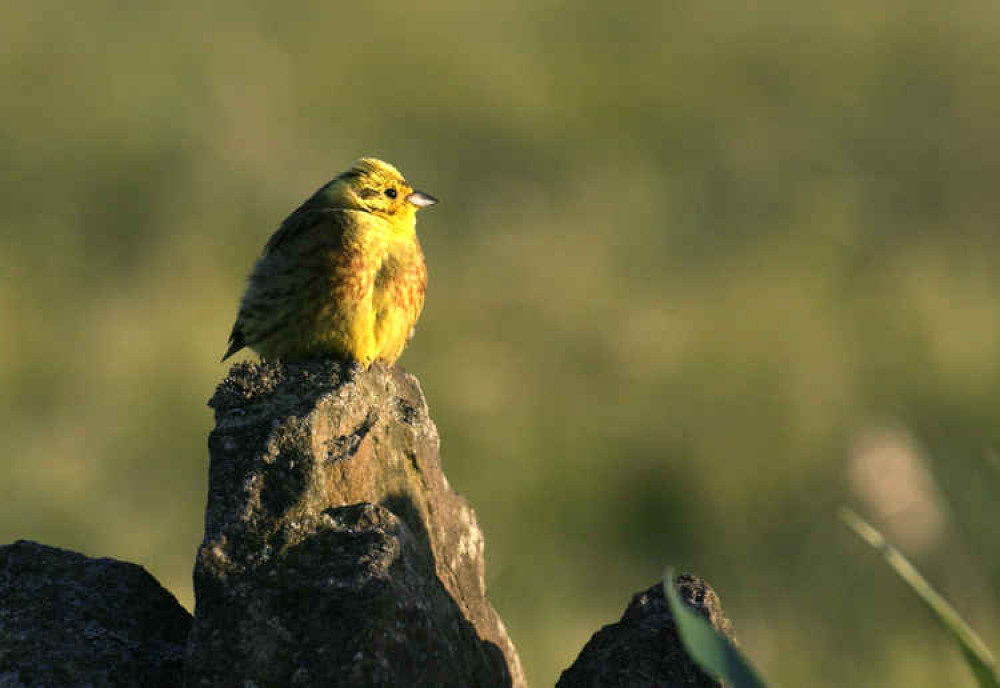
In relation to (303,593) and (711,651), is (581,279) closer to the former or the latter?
(303,593)

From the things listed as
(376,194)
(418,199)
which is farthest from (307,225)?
(418,199)

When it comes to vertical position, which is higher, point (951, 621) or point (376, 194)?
point (376, 194)

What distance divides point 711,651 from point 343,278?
117 inches

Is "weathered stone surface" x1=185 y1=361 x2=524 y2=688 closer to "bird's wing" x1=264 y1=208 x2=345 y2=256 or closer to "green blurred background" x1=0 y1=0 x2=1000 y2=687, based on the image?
"bird's wing" x1=264 y1=208 x2=345 y2=256

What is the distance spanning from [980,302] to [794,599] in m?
5.98

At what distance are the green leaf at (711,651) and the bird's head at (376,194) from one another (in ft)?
10.4

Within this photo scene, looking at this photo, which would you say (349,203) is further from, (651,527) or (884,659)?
(651,527)

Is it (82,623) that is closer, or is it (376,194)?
(82,623)

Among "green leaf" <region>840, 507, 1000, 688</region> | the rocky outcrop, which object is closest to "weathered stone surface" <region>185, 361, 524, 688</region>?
the rocky outcrop

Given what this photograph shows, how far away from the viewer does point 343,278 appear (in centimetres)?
591

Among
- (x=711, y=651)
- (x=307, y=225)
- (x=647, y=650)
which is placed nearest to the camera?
(x=711, y=651)

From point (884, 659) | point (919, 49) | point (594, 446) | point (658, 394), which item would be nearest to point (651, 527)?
point (594, 446)

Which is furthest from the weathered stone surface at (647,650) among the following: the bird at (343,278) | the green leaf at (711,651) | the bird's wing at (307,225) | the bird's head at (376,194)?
the bird's head at (376,194)

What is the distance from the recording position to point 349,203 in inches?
245
